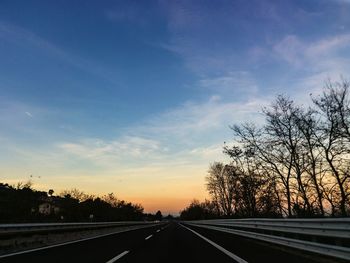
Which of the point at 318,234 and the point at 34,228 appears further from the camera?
the point at 34,228

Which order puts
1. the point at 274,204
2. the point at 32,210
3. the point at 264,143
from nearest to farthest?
1. the point at 264,143
2. the point at 274,204
3. the point at 32,210

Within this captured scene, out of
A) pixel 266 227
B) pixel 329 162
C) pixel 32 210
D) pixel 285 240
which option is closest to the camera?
pixel 285 240

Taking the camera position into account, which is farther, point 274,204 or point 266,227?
point 274,204

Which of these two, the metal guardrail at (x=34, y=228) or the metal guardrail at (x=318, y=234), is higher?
the metal guardrail at (x=34, y=228)

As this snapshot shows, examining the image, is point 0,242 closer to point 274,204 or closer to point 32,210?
point 274,204

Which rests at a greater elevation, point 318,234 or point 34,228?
point 34,228

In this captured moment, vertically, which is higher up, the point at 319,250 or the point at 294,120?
the point at 294,120

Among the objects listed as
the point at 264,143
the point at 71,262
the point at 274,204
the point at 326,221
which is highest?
the point at 264,143

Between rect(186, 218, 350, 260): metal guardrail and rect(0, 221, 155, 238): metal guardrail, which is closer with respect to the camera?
rect(186, 218, 350, 260): metal guardrail

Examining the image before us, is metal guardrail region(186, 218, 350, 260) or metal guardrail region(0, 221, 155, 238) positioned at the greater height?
metal guardrail region(0, 221, 155, 238)

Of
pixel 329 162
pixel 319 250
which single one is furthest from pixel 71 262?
pixel 329 162

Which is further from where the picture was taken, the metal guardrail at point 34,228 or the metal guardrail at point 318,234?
the metal guardrail at point 34,228

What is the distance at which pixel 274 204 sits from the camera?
1773 inches

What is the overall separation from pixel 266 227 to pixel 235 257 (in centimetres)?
476
